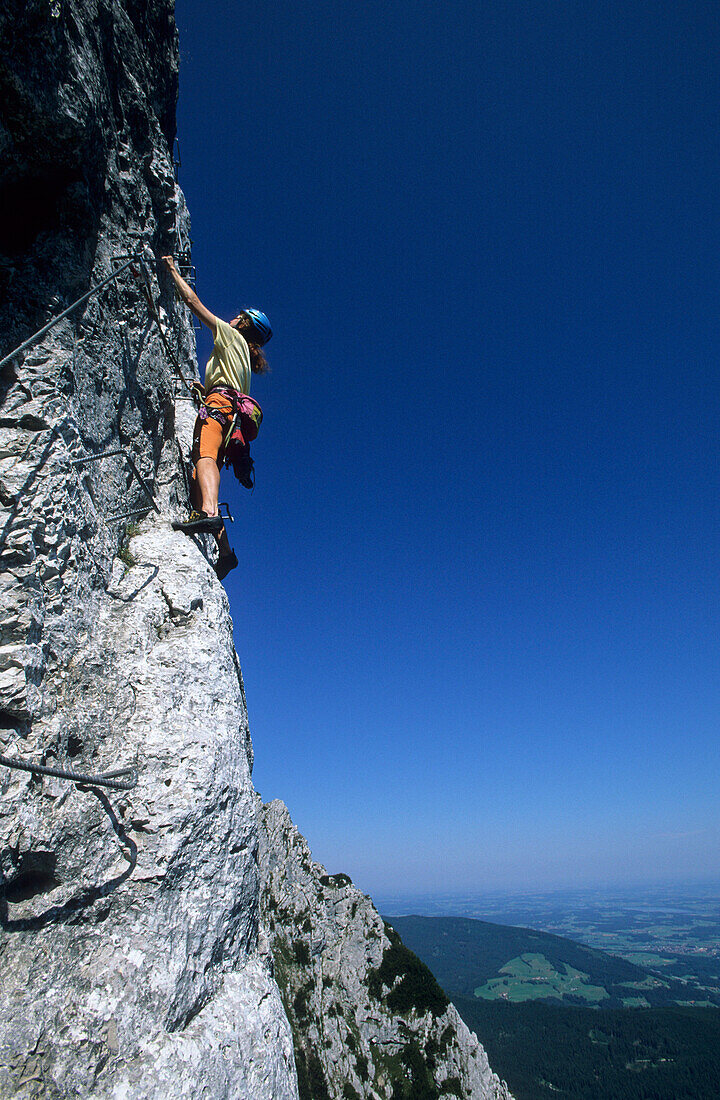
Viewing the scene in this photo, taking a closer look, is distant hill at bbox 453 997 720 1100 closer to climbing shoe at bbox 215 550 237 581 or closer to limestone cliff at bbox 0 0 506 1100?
climbing shoe at bbox 215 550 237 581

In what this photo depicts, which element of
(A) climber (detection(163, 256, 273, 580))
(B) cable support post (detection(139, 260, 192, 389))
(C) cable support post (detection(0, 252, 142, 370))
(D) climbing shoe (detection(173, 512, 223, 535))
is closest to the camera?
(C) cable support post (detection(0, 252, 142, 370))

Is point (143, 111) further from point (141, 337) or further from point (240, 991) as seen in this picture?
point (240, 991)

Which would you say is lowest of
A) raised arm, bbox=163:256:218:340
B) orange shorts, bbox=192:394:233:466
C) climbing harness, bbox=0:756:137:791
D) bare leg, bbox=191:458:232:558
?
climbing harness, bbox=0:756:137:791

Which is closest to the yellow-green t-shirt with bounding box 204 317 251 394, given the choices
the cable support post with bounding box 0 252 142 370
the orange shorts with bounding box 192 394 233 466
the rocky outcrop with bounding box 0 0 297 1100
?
the orange shorts with bounding box 192 394 233 466

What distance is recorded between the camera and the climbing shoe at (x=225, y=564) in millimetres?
Answer: 8094

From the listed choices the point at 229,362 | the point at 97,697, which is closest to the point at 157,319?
the point at 229,362

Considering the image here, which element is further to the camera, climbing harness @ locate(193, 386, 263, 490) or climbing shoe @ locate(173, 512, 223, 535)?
climbing harness @ locate(193, 386, 263, 490)

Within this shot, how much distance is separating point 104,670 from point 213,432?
13.0 feet

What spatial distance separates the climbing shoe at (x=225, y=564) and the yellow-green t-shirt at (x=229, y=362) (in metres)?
2.52

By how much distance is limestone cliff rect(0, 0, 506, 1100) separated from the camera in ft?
12.3

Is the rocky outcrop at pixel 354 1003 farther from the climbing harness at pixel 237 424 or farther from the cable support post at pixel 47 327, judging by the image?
the cable support post at pixel 47 327

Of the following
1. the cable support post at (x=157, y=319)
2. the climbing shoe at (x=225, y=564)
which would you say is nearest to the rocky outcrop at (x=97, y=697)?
the cable support post at (x=157, y=319)

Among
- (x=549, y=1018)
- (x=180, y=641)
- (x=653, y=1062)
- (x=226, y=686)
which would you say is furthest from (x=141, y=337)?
(x=549, y=1018)

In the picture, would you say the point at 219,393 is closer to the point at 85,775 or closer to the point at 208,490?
the point at 208,490
